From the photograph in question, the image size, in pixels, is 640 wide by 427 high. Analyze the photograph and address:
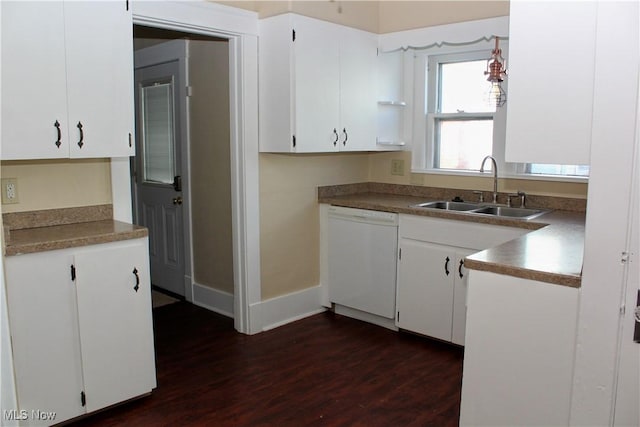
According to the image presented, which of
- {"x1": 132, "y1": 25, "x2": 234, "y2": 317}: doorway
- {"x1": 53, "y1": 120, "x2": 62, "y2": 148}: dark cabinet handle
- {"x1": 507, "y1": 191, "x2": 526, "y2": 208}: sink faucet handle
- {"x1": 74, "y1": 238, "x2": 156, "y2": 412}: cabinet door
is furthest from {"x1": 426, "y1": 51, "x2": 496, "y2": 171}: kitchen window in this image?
{"x1": 53, "y1": 120, "x2": 62, "y2": 148}: dark cabinet handle

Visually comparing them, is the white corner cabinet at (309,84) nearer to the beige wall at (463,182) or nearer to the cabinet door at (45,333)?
the beige wall at (463,182)

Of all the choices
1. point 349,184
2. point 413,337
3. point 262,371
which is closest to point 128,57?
point 262,371

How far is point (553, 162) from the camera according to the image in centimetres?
196

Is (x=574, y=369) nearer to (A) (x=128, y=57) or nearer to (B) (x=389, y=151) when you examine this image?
(A) (x=128, y=57)

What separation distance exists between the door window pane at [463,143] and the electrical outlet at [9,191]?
9.67ft

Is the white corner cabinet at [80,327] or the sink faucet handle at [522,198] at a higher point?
the sink faucet handle at [522,198]

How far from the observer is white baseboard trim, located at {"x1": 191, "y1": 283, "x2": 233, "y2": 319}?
14.0 ft

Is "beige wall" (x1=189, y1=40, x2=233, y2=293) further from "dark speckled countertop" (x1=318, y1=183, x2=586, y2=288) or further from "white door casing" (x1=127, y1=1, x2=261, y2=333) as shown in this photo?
"dark speckled countertop" (x1=318, y1=183, x2=586, y2=288)

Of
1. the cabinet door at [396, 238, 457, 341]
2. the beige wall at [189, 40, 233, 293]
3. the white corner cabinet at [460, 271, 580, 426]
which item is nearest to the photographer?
the white corner cabinet at [460, 271, 580, 426]

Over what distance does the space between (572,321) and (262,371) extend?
189 cm

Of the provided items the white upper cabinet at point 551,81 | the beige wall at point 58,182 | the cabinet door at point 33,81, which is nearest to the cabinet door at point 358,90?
the beige wall at point 58,182

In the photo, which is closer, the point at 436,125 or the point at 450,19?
the point at 450,19

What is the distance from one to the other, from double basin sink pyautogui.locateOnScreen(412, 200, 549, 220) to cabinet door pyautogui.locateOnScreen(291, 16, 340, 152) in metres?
0.81

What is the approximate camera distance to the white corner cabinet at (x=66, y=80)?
2.48m
